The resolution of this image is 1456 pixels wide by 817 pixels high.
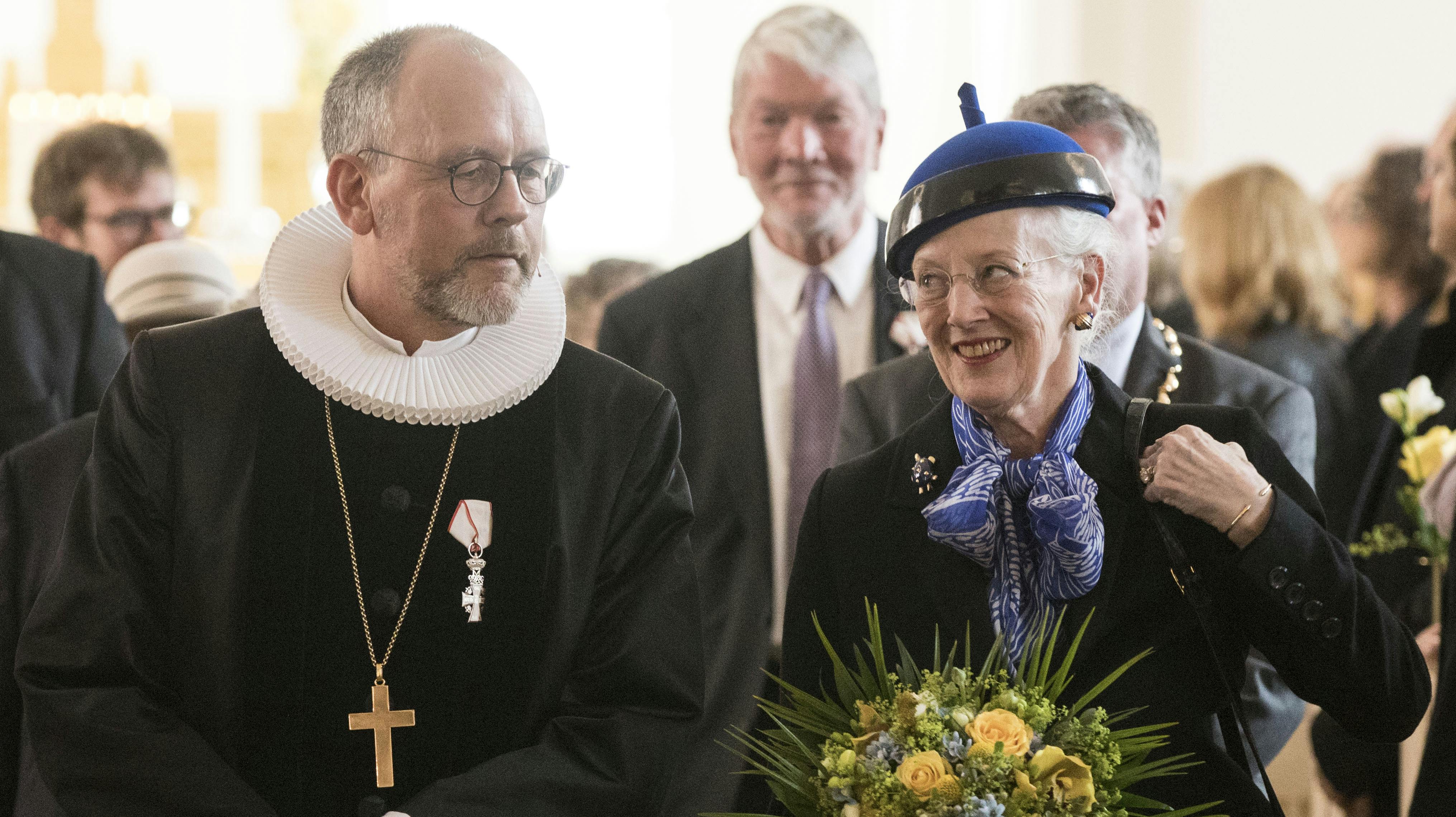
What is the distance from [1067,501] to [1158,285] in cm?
449

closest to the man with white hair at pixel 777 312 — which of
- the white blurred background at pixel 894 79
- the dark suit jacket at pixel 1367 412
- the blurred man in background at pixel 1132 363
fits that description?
the blurred man in background at pixel 1132 363

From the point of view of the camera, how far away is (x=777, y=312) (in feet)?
13.2

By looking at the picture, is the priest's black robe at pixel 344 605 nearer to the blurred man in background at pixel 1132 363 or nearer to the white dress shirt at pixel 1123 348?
the blurred man in background at pixel 1132 363

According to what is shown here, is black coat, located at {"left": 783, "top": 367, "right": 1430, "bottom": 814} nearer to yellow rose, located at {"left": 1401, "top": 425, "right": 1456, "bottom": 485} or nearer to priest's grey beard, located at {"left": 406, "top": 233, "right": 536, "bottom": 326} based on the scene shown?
priest's grey beard, located at {"left": 406, "top": 233, "right": 536, "bottom": 326}

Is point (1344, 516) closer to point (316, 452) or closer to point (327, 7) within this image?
point (316, 452)

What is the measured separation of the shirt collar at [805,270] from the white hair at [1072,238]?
4.54 ft

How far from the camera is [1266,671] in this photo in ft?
9.91

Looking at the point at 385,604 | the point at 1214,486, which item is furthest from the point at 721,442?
the point at 1214,486

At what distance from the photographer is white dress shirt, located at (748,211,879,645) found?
153 inches

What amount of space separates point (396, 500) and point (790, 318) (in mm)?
1616

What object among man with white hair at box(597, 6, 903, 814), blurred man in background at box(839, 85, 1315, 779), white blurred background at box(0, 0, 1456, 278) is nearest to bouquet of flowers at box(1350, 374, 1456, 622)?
blurred man in background at box(839, 85, 1315, 779)

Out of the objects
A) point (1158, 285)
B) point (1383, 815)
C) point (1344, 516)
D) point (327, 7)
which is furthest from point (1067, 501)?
point (327, 7)

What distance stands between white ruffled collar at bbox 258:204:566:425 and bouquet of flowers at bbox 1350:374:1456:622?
2.11m

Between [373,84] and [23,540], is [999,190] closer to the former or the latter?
[373,84]
